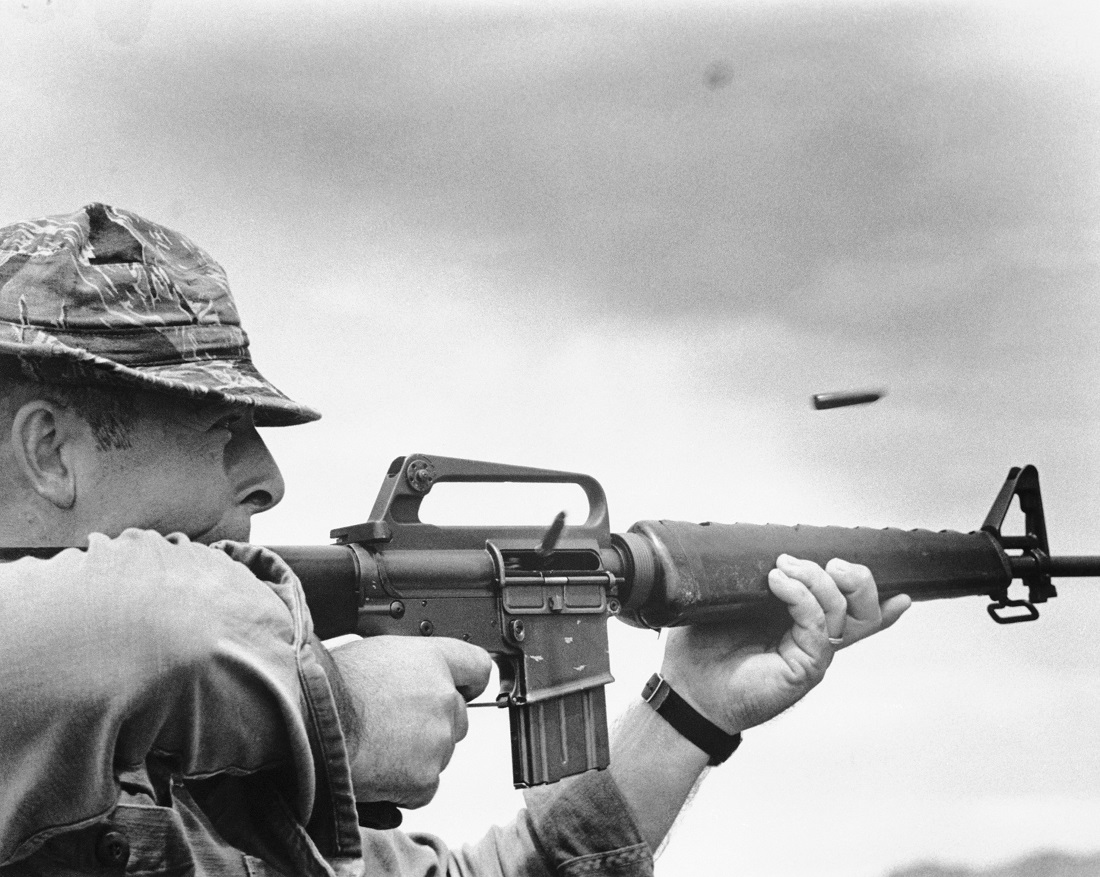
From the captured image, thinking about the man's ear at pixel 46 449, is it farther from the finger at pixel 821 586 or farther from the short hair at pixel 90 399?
the finger at pixel 821 586

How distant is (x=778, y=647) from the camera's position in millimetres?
2930

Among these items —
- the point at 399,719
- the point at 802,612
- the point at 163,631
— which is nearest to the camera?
the point at 163,631

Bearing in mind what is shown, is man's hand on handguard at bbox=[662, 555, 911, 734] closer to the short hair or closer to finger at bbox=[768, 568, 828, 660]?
finger at bbox=[768, 568, 828, 660]

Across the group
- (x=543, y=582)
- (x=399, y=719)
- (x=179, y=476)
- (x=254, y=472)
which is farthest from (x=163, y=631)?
(x=543, y=582)

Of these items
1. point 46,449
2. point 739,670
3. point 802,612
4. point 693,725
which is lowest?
point 693,725

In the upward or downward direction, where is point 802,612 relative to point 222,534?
downward

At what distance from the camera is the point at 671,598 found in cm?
264

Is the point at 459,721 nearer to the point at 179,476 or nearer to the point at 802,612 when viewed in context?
the point at 179,476

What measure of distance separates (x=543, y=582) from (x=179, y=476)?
0.73 m

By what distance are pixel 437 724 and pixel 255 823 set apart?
25 centimetres

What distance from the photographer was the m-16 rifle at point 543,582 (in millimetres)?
2123

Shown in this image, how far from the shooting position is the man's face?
1858mm

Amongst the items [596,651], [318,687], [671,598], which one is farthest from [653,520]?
[318,687]

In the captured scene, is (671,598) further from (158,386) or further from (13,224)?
(13,224)
